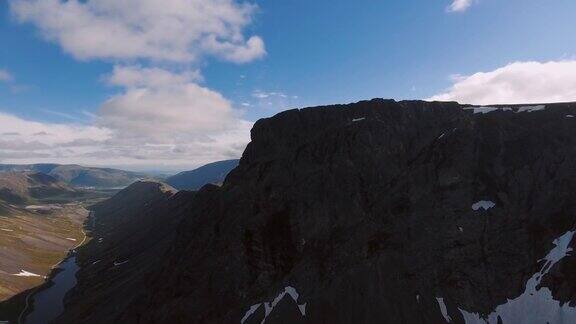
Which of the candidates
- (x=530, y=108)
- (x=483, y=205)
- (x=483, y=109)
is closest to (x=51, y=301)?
(x=483, y=205)

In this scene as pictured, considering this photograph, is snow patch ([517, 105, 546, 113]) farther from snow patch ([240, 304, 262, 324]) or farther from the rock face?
snow patch ([240, 304, 262, 324])

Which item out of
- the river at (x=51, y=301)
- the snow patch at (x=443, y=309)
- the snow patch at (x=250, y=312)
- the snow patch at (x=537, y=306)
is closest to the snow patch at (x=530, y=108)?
the snow patch at (x=537, y=306)

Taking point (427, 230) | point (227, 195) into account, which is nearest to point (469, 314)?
point (427, 230)

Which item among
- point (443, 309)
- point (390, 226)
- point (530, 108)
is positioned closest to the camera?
point (443, 309)

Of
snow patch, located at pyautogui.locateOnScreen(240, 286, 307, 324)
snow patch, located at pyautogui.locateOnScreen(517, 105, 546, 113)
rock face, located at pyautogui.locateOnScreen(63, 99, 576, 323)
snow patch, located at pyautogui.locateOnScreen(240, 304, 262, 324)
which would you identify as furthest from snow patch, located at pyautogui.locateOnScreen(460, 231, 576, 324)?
snow patch, located at pyautogui.locateOnScreen(240, 304, 262, 324)

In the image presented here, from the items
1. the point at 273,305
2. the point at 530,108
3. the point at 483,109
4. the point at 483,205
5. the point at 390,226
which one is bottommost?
the point at 273,305

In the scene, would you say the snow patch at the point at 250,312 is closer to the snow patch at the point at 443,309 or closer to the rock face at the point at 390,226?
the rock face at the point at 390,226

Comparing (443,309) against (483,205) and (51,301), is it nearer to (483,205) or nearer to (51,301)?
(483,205)
